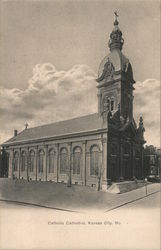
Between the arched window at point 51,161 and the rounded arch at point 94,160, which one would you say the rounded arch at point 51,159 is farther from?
the rounded arch at point 94,160

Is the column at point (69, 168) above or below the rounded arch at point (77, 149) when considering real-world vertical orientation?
below

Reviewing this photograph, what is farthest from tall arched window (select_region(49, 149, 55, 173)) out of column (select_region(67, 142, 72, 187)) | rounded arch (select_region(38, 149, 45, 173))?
column (select_region(67, 142, 72, 187))

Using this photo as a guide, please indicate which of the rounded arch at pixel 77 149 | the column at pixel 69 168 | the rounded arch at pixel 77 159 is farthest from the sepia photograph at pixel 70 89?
the rounded arch at pixel 77 149

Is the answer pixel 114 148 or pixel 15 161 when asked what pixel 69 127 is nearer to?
pixel 114 148

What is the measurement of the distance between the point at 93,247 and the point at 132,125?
17097 millimetres

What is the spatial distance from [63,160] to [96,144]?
4873 mm

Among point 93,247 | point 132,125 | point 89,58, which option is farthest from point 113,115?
point 93,247

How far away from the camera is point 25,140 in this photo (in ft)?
92.9

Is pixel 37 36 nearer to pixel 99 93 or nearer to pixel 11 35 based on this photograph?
pixel 11 35

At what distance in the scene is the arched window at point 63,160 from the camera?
993 inches

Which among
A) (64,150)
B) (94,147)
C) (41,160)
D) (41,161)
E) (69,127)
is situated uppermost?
(69,127)

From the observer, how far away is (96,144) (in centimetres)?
2295

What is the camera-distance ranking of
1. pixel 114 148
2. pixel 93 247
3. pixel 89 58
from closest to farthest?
1. pixel 93 247
2. pixel 89 58
3. pixel 114 148

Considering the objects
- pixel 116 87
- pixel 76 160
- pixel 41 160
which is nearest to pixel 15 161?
pixel 41 160
